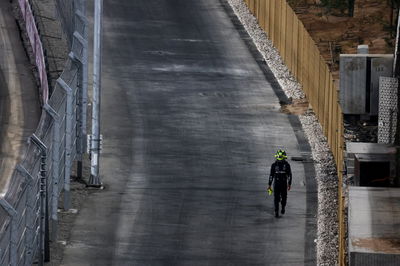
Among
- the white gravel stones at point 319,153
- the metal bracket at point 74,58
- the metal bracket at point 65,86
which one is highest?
the metal bracket at point 74,58

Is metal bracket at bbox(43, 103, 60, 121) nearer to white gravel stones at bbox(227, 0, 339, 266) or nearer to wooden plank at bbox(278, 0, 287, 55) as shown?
white gravel stones at bbox(227, 0, 339, 266)

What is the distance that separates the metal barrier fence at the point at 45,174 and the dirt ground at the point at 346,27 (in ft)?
44.5

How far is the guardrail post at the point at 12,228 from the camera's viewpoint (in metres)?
21.5

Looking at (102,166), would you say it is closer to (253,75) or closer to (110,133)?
(110,133)

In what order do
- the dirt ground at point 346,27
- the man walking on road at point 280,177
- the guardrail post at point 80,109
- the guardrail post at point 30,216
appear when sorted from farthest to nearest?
the dirt ground at point 346,27, the guardrail post at point 80,109, the man walking on road at point 280,177, the guardrail post at point 30,216

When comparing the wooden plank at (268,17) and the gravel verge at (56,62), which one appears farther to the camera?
the wooden plank at (268,17)

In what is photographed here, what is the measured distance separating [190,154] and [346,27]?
16935 millimetres

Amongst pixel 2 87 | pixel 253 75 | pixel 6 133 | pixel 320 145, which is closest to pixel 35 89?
pixel 2 87

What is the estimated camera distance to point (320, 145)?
111 ft

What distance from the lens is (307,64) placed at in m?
38.5

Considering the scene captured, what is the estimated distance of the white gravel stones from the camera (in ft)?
87.4

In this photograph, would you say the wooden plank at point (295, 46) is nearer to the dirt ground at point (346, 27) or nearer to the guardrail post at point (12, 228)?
the dirt ground at point (346, 27)

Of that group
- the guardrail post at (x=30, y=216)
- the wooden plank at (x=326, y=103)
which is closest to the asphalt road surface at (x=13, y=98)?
the guardrail post at (x=30, y=216)

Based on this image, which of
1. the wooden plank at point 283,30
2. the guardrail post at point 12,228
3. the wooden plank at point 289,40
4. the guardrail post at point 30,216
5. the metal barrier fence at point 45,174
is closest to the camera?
the guardrail post at point 12,228
